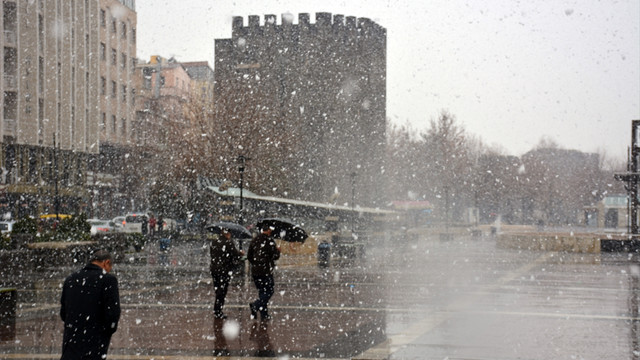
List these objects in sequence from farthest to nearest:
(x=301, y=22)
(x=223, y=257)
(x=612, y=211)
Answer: (x=612, y=211)
(x=301, y=22)
(x=223, y=257)

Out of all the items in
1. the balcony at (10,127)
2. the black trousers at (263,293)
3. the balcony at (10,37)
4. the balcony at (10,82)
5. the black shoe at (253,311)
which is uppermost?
the balcony at (10,37)

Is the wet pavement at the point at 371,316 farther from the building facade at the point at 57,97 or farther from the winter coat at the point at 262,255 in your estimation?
the building facade at the point at 57,97

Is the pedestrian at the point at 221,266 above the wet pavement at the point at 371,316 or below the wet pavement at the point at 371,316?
above

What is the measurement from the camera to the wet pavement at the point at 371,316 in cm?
1026

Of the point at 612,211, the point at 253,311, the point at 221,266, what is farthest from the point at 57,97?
the point at 612,211

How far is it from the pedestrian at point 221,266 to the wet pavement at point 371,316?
1.23 ft

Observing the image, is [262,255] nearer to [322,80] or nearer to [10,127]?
[10,127]

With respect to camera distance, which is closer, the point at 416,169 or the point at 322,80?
the point at 322,80

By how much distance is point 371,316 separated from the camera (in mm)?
13562

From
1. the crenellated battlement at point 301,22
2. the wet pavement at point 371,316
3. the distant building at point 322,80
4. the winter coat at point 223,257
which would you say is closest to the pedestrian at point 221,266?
the winter coat at point 223,257

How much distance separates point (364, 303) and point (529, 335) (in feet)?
15.1

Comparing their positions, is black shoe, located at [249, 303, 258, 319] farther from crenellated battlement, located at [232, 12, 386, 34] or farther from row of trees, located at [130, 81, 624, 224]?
crenellated battlement, located at [232, 12, 386, 34]

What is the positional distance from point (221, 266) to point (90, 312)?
632cm

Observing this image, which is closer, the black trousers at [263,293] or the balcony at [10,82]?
the black trousers at [263,293]
